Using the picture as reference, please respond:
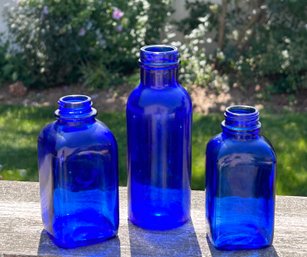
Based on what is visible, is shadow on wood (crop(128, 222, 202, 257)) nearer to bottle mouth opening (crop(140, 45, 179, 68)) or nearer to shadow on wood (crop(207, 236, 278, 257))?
shadow on wood (crop(207, 236, 278, 257))

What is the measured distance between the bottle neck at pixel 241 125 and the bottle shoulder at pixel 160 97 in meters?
0.12

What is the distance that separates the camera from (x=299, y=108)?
14.5ft

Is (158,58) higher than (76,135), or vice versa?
(158,58)

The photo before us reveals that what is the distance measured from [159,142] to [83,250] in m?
0.29

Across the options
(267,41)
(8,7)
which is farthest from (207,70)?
(8,7)

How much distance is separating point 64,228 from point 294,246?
505 millimetres

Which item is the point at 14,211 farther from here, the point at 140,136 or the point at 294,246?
the point at 294,246

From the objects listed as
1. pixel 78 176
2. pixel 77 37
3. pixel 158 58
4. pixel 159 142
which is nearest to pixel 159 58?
pixel 158 58

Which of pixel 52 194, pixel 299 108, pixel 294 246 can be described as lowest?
pixel 299 108

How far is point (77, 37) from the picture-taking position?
481cm

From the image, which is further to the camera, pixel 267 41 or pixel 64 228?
pixel 267 41

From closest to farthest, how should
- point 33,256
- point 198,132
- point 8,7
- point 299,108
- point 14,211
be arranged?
point 33,256 < point 14,211 < point 198,132 < point 299,108 < point 8,7

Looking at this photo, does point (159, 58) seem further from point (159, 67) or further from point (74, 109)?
point (74, 109)

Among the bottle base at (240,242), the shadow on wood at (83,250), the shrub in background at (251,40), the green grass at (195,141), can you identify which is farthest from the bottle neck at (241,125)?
the shrub in background at (251,40)
